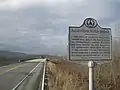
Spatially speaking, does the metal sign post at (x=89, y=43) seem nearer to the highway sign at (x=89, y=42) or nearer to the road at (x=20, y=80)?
the highway sign at (x=89, y=42)

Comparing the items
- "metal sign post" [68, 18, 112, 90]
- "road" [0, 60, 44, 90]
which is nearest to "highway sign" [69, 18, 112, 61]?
"metal sign post" [68, 18, 112, 90]

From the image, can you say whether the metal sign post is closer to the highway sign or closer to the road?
the highway sign

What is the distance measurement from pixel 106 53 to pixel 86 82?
3.10 m

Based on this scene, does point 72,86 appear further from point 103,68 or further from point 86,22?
point 86,22

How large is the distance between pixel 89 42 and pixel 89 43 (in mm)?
35

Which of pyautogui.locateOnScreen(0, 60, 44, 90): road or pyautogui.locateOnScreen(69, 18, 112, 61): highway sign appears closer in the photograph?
pyautogui.locateOnScreen(69, 18, 112, 61): highway sign

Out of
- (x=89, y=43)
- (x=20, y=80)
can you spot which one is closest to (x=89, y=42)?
(x=89, y=43)

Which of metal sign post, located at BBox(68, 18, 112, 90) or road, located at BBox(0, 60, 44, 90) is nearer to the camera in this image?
metal sign post, located at BBox(68, 18, 112, 90)

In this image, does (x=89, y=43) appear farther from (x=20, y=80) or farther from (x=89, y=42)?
(x=20, y=80)

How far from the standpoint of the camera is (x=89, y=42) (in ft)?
32.1

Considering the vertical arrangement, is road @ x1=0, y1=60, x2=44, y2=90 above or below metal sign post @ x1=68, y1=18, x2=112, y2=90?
below

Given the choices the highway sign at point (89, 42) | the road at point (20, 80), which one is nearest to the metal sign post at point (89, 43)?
the highway sign at point (89, 42)

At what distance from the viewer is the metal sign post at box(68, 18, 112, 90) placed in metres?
9.74

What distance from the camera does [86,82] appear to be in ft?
41.9
